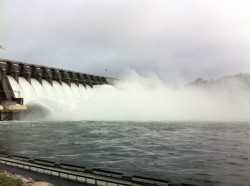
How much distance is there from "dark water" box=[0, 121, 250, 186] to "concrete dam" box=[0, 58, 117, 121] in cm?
2440

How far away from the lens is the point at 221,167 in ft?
75.4

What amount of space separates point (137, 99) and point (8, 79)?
31.1 m

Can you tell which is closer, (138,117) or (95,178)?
(95,178)

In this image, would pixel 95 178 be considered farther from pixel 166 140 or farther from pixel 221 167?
pixel 166 140

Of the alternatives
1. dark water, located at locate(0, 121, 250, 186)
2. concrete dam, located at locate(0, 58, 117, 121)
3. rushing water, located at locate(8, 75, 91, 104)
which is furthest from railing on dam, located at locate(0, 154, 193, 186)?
rushing water, located at locate(8, 75, 91, 104)

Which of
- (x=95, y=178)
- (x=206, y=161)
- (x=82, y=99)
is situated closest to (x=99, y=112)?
(x=82, y=99)

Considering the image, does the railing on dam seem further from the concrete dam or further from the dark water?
the concrete dam

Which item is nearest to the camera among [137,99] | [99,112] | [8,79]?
[8,79]

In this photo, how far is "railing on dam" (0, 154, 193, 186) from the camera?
17.1m

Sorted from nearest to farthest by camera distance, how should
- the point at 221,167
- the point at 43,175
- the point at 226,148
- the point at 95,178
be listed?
the point at 95,178
the point at 43,175
the point at 221,167
the point at 226,148

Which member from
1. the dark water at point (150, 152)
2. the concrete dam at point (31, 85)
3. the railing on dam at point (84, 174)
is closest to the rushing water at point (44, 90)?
the concrete dam at point (31, 85)

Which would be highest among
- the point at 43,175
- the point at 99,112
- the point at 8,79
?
the point at 8,79

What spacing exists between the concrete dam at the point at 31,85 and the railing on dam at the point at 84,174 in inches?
1729

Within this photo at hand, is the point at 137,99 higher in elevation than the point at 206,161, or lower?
higher
